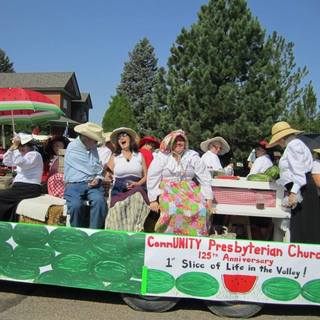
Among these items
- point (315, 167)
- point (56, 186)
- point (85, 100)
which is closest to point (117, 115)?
point (85, 100)

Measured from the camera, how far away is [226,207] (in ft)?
16.2

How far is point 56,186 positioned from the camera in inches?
237

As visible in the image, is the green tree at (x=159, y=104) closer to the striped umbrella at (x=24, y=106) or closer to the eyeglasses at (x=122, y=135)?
the striped umbrella at (x=24, y=106)

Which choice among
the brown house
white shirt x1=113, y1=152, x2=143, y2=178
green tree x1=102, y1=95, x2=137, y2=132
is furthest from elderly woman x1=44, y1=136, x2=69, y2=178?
the brown house

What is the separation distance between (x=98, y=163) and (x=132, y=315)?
1.98m

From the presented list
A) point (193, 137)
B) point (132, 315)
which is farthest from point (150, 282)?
point (193, 137)

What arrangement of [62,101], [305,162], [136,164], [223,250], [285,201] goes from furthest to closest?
[62,101] → [136,164] → [285,201] → [305,162] → [223,250]

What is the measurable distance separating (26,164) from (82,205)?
42.0 inches

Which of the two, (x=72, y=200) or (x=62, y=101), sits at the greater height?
(x=62, y=101)

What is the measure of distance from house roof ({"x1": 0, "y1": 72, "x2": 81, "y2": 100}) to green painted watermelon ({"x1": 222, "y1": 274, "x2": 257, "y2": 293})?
3721 cm

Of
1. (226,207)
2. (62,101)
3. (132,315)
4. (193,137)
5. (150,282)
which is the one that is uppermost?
(62,101)

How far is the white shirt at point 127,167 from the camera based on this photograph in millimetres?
5188

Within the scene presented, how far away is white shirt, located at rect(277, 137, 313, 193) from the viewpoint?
4324 mm

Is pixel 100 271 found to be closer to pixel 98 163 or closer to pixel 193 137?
pixel 98 163
